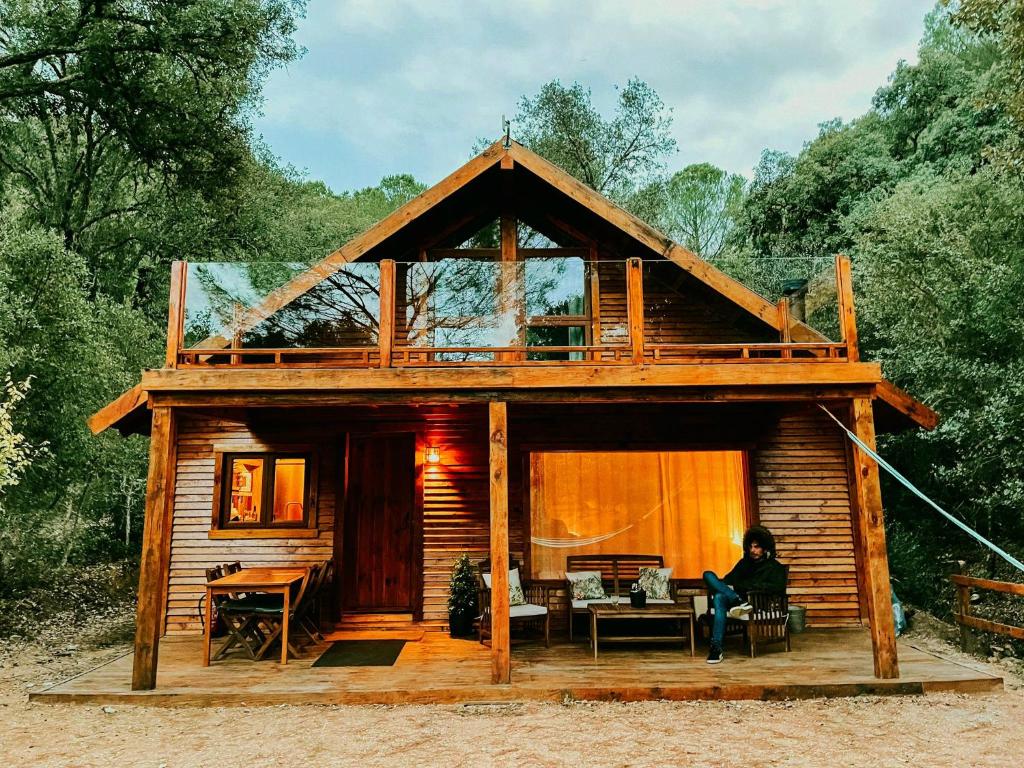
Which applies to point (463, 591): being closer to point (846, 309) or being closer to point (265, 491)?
point (265, 491)

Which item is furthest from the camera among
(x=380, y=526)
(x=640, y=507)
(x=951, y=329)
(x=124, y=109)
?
(x=124, y=109)

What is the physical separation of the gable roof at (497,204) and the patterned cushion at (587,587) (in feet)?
11.3

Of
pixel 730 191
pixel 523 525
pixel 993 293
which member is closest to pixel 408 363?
pixel 523 525

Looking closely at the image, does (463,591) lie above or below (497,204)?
below

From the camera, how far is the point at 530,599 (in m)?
8.27

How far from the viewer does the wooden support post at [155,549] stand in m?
6.00

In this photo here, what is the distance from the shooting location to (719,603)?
679cm

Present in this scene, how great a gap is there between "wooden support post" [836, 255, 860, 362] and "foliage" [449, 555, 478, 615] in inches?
191

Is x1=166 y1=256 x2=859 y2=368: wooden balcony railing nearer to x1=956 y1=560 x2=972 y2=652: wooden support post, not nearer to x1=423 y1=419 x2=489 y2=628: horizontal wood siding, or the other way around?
x1=423 y1=419 x2=489 y2=628: horizontal wood siding

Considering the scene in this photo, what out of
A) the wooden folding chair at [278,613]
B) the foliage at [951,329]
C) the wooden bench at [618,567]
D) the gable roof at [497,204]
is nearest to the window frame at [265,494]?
the gable roof at [497,204]

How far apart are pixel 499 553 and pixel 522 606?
164cm

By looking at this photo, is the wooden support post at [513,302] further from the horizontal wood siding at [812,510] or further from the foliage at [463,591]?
the horizontal wood siding at [812,510]

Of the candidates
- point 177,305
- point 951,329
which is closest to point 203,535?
point 177,305

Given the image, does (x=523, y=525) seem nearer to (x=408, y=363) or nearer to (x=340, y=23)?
(x=408, y=363)
